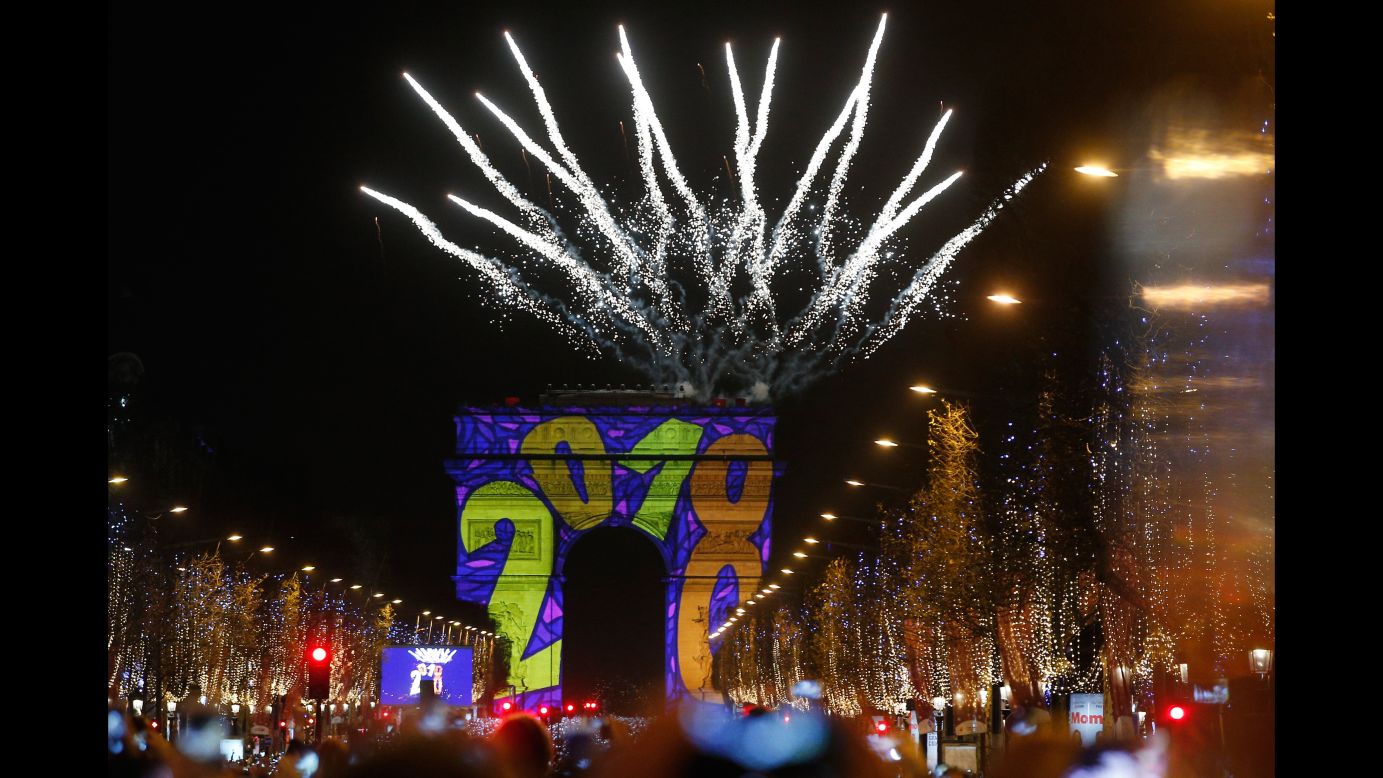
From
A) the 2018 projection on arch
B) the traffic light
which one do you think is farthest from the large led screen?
the 2018 projection on arch

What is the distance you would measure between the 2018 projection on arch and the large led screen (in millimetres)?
86872

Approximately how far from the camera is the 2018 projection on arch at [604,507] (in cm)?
13650

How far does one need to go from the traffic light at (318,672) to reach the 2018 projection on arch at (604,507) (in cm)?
11010

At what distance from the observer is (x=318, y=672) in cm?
2478

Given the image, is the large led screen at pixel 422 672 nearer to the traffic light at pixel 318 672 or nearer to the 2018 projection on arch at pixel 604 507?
the traffic light at pixel 318 672

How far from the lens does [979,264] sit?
36562 millimetres

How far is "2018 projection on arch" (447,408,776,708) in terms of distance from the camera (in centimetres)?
13650

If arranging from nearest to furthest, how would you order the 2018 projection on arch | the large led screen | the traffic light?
the traffic light → the large led screen → the 2018 projection on arch

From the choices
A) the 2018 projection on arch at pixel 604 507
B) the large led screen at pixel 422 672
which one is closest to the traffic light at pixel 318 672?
the large led screen at pixel 422 672

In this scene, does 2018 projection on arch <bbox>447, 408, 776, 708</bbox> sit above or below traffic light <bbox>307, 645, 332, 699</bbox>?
above

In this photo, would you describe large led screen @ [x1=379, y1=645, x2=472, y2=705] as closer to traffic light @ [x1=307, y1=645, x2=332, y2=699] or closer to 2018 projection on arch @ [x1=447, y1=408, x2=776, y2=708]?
traffic light @ [x1=307, y1=645, x2=332, y2=699]

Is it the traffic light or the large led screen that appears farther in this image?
the large led screen
